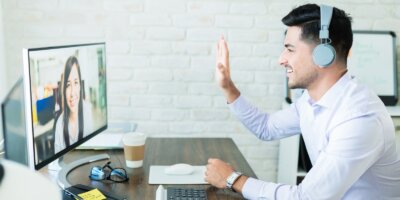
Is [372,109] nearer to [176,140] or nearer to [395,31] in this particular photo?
[176,140]

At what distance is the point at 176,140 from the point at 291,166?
73cm

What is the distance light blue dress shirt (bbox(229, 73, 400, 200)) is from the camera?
1.19 meters

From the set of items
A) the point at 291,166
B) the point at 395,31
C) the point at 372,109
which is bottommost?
the point at 291,166

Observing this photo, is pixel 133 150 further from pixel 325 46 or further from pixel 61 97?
pixel 325 46

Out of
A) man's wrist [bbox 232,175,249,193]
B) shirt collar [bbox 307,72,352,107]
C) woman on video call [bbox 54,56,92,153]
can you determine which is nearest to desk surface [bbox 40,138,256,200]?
man's wrist [bbox 232,175,249,193]

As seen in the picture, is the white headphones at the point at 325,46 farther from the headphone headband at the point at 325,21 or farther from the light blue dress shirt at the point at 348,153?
the light blue dress shirt at the point at 348,153

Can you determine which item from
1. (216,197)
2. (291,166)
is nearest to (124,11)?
(291,166)

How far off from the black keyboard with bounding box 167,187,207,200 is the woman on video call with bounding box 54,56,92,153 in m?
0.38

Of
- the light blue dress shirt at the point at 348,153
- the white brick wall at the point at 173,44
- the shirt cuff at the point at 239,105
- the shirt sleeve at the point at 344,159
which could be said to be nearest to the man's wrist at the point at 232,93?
the shirt cuff at the point at 239,105

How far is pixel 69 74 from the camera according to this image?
1.40m

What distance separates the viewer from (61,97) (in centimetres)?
135

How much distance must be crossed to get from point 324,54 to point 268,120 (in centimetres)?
52

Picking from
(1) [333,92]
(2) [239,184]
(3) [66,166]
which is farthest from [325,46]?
(3) [66,166]

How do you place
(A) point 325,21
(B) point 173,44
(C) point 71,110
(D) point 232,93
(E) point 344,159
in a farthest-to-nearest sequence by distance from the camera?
1. (B) point 173,44
2. (D) point 232,93
3. (C) point 71,110
4. (A) point 325,21
5. (E) point 344,159
